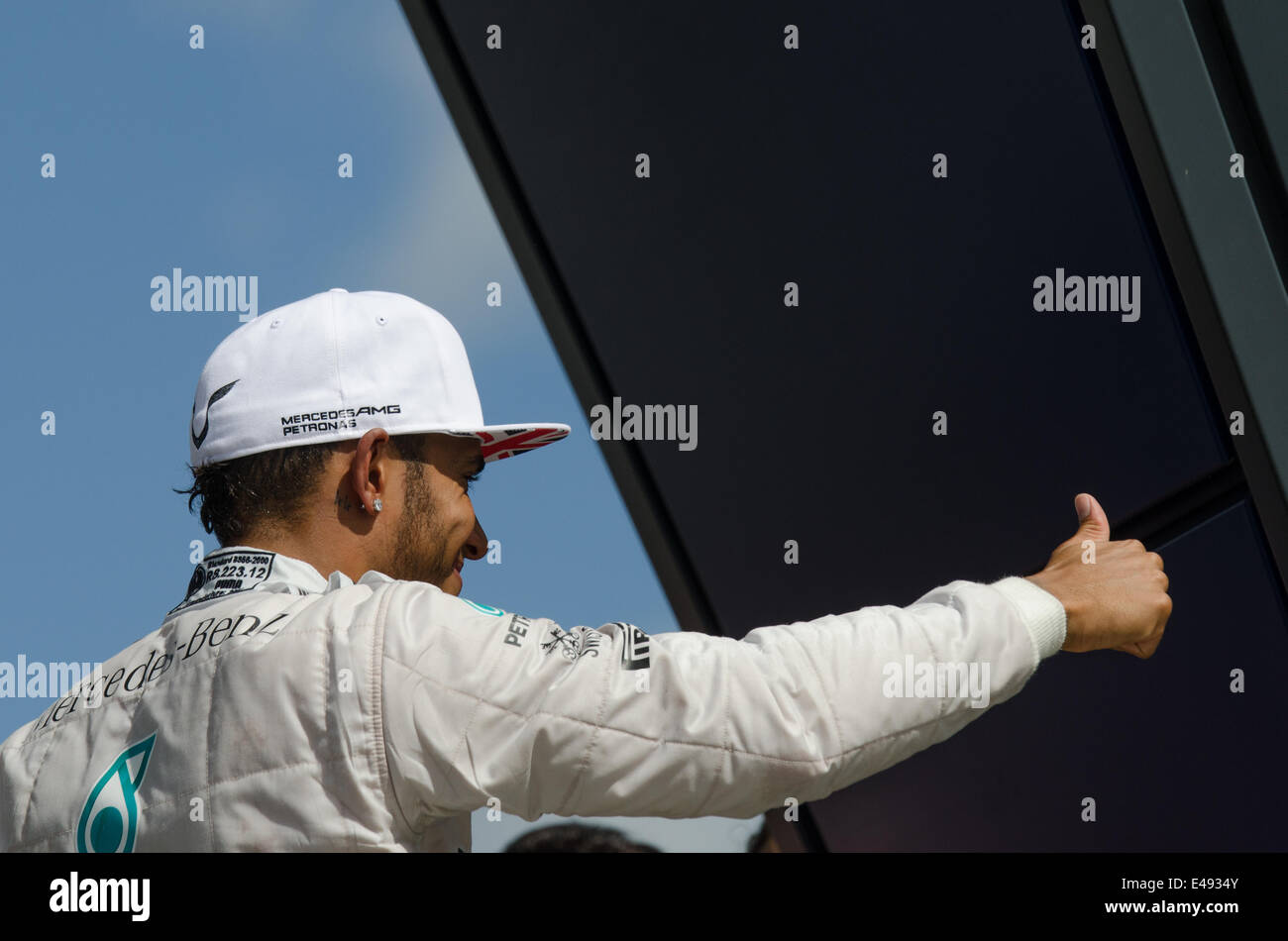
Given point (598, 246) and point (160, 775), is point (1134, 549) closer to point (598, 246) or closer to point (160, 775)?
point (598, 246)

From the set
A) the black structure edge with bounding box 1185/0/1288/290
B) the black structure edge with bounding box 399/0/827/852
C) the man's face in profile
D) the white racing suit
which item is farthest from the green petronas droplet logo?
the black structure edge with bounding box 1185/0/1288/290

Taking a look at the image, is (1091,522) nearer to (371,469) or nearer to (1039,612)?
(1039,612)

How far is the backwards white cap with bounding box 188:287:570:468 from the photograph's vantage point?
94.7 inches

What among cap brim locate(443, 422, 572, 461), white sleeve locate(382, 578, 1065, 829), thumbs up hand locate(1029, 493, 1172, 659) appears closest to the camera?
white sleeve locate(382, 578, 1065, 829)

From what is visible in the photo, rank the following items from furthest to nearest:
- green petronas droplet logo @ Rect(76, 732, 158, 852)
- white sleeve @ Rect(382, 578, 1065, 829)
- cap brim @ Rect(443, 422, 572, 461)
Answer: cap brim @ Rect(443, 422, 572, 461), green petronas droplet logo @ Rect(76, 732, 158, 852), white sleeve @ Rect(382, 578, 1065, 829)

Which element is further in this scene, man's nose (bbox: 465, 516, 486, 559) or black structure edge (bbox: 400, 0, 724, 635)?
black structure edge (bbox: 400, 0, 724, 635)

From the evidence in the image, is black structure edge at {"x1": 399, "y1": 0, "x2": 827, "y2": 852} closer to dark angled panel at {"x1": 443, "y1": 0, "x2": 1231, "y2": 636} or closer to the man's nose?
dark angled panel at {"x1": 443, "y1": 0, "x2": 1231, "y2": 636}

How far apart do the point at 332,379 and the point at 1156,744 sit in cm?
194

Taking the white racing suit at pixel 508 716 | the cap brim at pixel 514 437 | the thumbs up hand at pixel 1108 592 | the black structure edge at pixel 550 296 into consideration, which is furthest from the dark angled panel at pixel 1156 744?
the cap brim at pixel 514 437

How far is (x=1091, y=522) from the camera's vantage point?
2406 mm

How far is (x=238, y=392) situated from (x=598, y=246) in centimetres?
97

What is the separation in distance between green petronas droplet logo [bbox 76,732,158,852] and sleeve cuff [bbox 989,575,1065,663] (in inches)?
52.8
